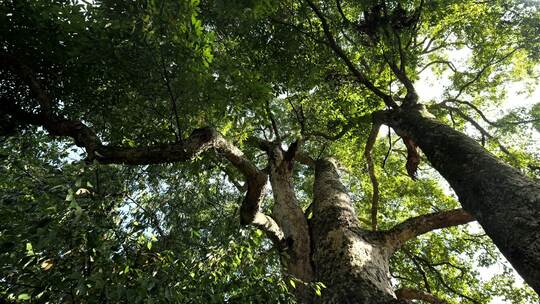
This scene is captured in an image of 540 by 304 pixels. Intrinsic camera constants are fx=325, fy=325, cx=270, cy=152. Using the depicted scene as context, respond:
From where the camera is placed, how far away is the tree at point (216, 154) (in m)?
2.26

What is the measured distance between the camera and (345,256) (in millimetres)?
4246

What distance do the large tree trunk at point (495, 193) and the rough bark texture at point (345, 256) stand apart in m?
1.27

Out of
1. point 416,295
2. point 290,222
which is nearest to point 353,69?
point 290,222

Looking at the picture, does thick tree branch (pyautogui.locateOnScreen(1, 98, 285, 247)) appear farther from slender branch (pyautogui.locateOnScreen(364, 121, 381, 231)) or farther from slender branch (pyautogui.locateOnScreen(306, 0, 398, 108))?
slender branch (pyautogui.locateOnScreen(364, 121, 381, 231))

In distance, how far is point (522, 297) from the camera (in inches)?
377

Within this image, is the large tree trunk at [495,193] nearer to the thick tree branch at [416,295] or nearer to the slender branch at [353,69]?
the slender branch at [353,69]

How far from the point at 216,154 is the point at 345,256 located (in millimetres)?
2944

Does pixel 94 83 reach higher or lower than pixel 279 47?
lower

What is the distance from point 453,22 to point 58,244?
10.1m

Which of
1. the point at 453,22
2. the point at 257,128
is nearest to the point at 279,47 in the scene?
the point at 257,128

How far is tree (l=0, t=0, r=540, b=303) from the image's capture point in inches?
88.8

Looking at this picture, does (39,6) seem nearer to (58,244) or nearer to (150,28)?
(150,28)

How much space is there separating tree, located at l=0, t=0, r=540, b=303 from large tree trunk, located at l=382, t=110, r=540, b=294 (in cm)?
2

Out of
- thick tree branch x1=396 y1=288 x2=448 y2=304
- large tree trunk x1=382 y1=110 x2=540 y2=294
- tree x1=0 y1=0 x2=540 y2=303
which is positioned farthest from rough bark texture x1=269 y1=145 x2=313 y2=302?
large tree trunk x1=382 y1=110 x2=540 y2=294
